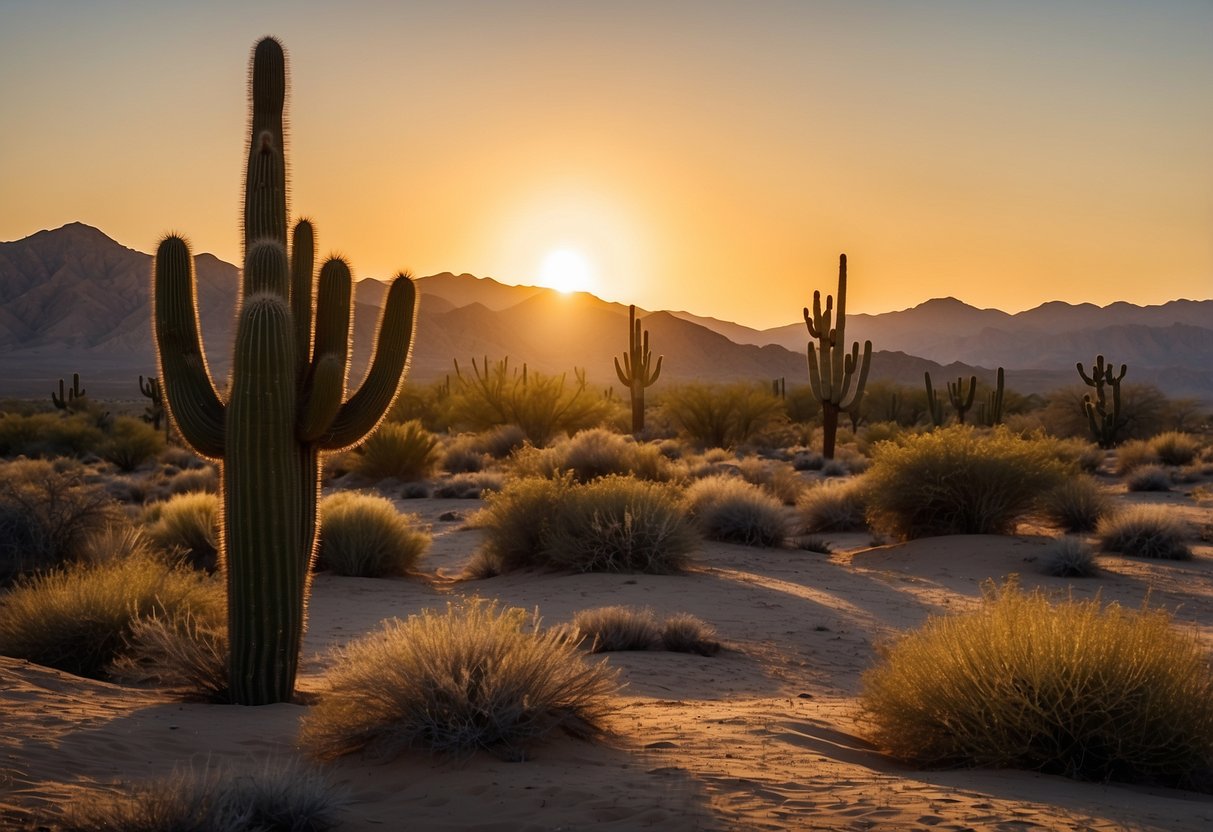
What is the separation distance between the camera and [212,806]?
16.2 ft

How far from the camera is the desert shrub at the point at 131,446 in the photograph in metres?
33.6

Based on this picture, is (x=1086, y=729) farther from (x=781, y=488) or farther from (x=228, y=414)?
(x=781, y=488)

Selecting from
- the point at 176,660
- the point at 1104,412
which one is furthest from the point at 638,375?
the point at 176,660

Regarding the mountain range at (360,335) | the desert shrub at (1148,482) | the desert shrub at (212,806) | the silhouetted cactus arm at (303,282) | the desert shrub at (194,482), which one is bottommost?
the desert shrub at (194,482)

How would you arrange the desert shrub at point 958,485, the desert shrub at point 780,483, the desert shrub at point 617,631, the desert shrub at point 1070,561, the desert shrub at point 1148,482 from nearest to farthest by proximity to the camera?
the desert shrub at point 617,631 → the desert shrub at point 1070,561 → the desert shrub at point 958,485 → the desert shrub at point 780,483 → the desert shrub at point 1148,482

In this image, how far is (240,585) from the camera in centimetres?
809

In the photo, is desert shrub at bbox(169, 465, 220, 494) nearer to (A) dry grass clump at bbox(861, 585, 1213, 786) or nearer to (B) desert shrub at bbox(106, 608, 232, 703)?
(B) desert shrub at bbox(106, 608, 232, 703)

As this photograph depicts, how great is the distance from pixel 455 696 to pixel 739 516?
1224cm

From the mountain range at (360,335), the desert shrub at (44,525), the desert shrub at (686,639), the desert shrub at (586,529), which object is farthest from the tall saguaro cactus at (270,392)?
the mountain range at (360,335)

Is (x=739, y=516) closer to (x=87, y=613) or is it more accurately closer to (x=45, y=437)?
(x=87, y=613)

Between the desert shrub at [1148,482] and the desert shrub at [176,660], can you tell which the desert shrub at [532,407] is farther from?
the desert shrub at [176,660]

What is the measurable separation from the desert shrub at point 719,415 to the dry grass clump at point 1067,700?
31.8 m

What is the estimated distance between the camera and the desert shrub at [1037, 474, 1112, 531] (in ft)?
64.8

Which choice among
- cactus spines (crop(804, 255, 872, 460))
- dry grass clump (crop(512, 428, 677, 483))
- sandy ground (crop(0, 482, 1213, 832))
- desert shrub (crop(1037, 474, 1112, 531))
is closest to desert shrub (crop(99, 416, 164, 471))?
dry grass clump (crop(512, 428, 677, 483))
